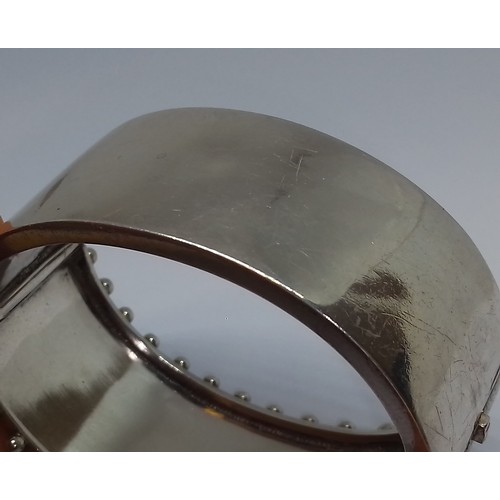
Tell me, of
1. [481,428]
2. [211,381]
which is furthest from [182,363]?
[481,428]

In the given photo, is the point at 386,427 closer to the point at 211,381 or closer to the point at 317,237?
the point at 211,381

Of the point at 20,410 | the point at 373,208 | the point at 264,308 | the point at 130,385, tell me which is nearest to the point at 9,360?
the point at 20,410

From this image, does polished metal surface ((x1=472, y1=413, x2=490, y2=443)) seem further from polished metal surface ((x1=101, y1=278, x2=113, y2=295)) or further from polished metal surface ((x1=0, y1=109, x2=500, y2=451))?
polished metal surface ((x1=101, y1=278, x2=113, y2=295))

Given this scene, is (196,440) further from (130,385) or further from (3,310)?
(3,310)

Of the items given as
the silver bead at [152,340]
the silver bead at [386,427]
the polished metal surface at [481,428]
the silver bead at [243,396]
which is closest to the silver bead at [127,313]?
the silver bead at [152,340]

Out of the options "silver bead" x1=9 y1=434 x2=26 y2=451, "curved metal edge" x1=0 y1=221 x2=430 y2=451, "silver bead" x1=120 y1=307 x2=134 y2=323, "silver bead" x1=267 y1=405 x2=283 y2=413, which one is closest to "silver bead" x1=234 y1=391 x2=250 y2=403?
"silver bead" x1=267 y1=405 x2=283 y2=413

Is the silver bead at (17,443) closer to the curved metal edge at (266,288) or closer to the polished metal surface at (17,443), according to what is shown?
the polished metal surface at (17,443)
